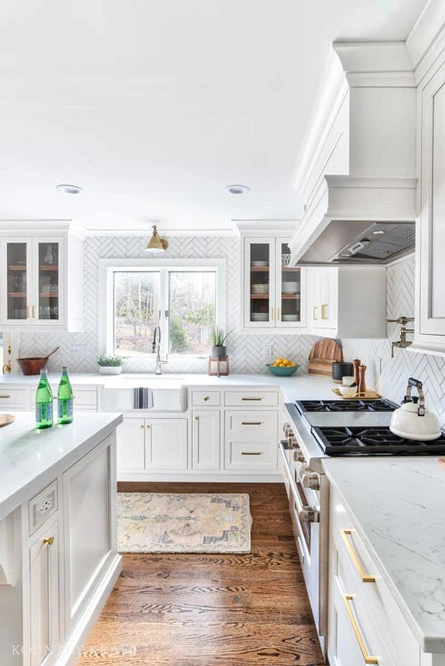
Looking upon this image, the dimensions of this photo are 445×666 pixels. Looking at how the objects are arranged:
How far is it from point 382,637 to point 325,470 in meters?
0.52

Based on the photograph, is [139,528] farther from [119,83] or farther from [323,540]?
[119,83]

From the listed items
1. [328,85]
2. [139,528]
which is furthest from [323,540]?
[328,85]

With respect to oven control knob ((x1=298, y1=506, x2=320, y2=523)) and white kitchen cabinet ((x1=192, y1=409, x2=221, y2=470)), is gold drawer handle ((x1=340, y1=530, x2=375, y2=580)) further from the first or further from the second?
white kitchen cabinet ((x1=192, y1=409, x2=221, y2=470))

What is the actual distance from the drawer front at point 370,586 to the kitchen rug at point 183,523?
4.00ft

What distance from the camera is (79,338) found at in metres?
3.74

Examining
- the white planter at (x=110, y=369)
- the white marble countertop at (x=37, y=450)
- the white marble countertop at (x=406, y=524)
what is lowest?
the white marble countertop at (x=406, y=524)

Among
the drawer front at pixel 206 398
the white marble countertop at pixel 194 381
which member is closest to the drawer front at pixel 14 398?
the white marble countertop at pixel 194 381

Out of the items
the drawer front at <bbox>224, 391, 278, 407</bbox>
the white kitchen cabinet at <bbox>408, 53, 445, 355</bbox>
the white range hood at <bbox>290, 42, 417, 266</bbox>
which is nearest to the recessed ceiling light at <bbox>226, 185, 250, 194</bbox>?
the white range hood at <bbox>290, 42, 417, 266</bbox>

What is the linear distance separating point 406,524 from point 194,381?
8.01 ft

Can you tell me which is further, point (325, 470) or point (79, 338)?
point (79, 338)

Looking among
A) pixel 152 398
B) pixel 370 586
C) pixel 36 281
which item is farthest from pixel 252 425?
pixel 36 281

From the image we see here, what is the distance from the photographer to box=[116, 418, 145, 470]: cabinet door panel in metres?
3.10

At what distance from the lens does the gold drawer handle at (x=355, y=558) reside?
2.95ft

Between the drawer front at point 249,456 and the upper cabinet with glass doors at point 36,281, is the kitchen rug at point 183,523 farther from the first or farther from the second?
the upper cabinet with glass doors at point 36,281
